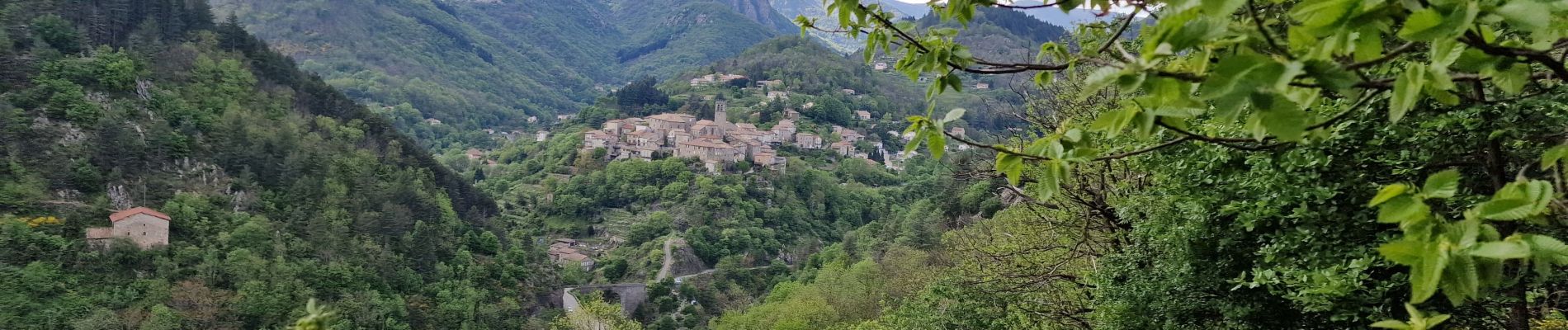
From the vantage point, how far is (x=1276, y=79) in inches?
37.7

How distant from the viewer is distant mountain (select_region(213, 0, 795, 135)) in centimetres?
7744

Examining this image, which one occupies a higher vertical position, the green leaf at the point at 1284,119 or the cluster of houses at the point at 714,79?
the green leaf at the point at 1284,119

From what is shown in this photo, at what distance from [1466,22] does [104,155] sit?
89.1ft

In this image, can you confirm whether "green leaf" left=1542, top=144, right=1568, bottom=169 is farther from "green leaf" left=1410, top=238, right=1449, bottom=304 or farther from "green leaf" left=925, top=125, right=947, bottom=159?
"green leaf" left=925, top=125, right=947, bottom=159

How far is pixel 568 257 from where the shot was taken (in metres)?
36.0

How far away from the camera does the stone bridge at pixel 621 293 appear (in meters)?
Answer: 30.1

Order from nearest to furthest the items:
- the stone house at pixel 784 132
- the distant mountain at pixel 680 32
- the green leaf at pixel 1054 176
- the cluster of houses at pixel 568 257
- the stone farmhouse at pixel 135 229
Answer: the green leaf at pixel 1054 176 → the stone farmhouse at pixel 135 229 → the cluster of houses at pixel 568 257 → the stone house at pixel 784 132 → the distant mountain at pixel 680 32

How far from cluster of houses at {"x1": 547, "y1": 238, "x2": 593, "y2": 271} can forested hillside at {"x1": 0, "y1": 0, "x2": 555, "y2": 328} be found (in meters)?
5.43

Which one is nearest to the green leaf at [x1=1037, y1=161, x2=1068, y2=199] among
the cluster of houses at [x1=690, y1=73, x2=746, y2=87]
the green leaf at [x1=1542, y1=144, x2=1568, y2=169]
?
Answer: the green leaf at [x1=1542, y1=144, x2=1568, y2=169]

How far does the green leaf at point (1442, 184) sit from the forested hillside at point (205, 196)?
2088 cm

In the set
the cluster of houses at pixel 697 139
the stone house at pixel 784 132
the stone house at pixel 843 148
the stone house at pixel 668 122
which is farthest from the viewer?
the stone house at pixel 843 148

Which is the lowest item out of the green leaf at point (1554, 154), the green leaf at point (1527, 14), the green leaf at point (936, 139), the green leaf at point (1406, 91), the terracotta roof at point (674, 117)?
the terracotta roof at point (674, 117)

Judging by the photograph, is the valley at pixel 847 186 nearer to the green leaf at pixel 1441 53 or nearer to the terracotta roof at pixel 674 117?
the green leaf at pixel 1441 53

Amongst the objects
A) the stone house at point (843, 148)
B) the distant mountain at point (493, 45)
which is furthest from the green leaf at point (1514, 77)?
the distant mountain at point (493, 45)
